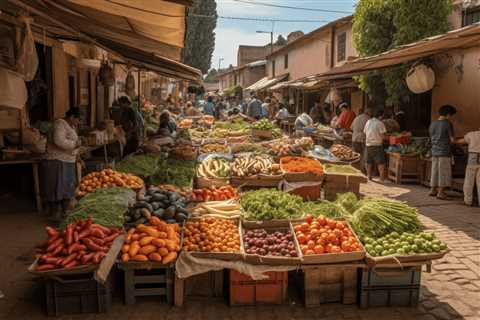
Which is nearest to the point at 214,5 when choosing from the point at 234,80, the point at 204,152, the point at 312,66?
the point at 234,80

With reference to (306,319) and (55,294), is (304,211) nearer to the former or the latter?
(306,319)

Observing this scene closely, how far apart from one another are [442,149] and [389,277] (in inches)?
206

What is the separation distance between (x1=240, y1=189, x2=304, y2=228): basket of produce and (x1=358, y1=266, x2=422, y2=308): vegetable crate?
1.22 meters

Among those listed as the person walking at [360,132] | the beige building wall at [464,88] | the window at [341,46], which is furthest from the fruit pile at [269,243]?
Answer: the window at [341,46]

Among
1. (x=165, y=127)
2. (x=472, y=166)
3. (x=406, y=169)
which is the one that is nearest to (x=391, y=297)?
(x=472, y=166)

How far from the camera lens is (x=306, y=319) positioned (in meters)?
4.14

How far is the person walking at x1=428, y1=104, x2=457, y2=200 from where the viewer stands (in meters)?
8.59

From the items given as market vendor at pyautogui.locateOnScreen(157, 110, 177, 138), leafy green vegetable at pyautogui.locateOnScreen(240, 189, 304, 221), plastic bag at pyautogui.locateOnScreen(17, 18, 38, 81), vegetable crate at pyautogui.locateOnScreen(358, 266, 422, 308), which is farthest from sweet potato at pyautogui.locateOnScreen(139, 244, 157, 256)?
market vendor at pyautogui.locateOnScreen(157, 110, 177, 138)

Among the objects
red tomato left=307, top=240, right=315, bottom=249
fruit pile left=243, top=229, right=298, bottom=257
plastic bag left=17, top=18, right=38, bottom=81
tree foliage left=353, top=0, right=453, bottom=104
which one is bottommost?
fruit pile left=243, top=229, right=298, bottom=257

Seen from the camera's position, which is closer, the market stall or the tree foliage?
the market stall

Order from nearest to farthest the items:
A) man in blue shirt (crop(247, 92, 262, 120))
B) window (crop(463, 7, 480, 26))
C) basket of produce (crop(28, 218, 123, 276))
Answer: basket of produce (crop(28, 218, 123, 276)) → window (crop(463, 7, 480, 26)) → man in blue shirt (crop(247, 92, 262, 120))

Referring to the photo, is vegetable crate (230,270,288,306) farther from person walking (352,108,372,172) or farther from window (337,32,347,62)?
window (337,32,347,62)

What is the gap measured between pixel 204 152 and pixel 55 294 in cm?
681

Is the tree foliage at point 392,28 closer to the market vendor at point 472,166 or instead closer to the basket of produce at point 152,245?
the market vendor at point 472,166
